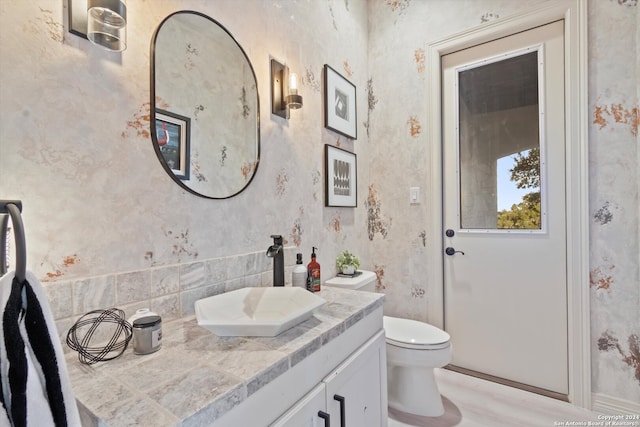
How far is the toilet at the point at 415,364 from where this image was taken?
5.40ft

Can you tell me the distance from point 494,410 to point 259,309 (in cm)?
Result: 151

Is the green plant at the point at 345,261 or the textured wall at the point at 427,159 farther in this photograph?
the green plant at the point at 345,261

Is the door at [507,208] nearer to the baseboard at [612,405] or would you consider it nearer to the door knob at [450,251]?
the door knob at [450,251]

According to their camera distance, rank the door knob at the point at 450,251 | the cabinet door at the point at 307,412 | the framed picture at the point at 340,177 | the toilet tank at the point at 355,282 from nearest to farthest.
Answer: the cabinet door at the point at 307,412, the toilet tank at the point at 355,282, the framed picture at the point at 340,177, the door knob at the point at 450,251

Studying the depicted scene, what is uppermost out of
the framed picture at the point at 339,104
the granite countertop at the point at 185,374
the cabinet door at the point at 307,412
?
the framed picture at the point at 339,104

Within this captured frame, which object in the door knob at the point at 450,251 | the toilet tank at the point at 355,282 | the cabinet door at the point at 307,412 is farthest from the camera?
the door knob at the point at 450,251

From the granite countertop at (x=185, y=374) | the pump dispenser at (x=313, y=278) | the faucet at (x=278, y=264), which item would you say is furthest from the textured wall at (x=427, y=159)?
the granite countertop at (x=185, y=374)

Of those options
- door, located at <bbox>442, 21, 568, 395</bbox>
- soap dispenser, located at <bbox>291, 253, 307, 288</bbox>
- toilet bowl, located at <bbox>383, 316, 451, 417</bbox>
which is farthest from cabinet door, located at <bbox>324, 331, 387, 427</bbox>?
door, located at <bbox>442, 21, 568, 395</bbox>

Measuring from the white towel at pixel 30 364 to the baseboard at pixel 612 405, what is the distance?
2367 mm

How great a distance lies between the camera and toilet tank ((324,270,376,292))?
1882 mm

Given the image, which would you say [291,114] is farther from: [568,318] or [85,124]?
[568,318]

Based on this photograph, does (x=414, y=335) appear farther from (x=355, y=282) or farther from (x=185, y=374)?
(x=185, y=374)

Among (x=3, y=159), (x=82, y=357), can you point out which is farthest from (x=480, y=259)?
(x=3, y=159)

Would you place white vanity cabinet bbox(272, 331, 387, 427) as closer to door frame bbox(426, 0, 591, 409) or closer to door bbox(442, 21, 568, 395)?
door bbox(442, 21, 568, 395)
